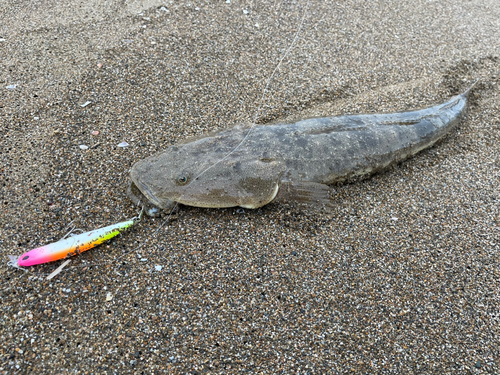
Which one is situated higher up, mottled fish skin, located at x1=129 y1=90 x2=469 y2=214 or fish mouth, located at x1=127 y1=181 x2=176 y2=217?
mottled fish skin, located at x1=129 y1=90 x2=469 y2=214

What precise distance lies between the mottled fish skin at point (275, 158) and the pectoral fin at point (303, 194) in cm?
2

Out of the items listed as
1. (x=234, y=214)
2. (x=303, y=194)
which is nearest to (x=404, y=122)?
(x=303, y=194)

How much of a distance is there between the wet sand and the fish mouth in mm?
102

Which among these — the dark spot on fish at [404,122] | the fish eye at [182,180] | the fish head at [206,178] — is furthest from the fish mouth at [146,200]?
the dark spot on fish at [404,122]

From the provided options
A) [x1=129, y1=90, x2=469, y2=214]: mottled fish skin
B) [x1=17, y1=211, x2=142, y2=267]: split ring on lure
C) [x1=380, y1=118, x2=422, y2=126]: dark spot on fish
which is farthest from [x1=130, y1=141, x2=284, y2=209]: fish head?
[x1=380, y1=118, x2=422, y2=126]: dark spot on fish

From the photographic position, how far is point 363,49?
191 inches

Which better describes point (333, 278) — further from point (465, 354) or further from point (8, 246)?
point (8, 246)

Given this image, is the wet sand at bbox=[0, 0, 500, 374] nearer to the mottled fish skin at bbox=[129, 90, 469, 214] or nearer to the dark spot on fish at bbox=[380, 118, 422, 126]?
the mottled fish skin at bbox=[129, 90, 469, 214]

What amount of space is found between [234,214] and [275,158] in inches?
24.8

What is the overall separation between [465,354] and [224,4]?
201 inches

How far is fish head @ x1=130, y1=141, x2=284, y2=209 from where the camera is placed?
9.42 feet

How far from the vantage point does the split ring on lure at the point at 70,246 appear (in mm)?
2477

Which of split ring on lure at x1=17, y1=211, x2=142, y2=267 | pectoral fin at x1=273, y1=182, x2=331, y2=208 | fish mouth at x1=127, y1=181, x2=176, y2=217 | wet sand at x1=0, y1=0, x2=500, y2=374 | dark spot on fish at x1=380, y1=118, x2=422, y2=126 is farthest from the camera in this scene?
dark spot on fish at x1=380, y1=118, x2=422, y2=126

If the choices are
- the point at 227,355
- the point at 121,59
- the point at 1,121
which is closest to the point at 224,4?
the point at 121,59
